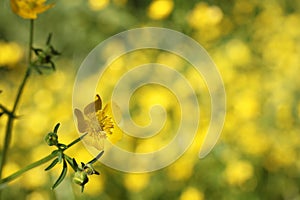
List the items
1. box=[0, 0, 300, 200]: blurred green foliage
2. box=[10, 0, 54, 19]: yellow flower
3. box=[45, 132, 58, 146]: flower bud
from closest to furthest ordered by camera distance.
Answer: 1. box=[45, 132, 58, 146]: flower bud
2. box=[10, 0, 54, 19]: yellow flower
3. box=[0, 0, 300, 200]: blurred green foliage

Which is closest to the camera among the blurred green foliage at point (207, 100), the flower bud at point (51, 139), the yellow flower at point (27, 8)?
the flower bud at point (51, 139)

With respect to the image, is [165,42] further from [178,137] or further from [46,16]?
[46,16]

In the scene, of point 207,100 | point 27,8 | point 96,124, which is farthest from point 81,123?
point 207,100

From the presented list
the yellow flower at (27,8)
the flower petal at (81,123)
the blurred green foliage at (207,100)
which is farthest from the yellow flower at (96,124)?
the blurred green foliage at (207,100)

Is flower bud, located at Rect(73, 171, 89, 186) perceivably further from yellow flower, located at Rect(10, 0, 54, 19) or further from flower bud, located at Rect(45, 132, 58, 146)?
yellow flower, located at Rect(10, 0, 54, 19)

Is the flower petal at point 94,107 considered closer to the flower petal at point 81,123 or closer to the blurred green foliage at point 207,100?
the flower petal at point 81,123

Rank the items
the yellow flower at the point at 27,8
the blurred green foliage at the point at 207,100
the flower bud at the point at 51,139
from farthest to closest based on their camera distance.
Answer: the blurred green foliage at the point at 207,100
the yellow flower at the point at 27,8
the flower bud at the point at 51,139

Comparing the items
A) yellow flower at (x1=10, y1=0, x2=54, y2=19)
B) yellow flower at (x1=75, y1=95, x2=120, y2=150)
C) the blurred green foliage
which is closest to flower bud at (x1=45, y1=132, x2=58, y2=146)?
yellow flower at (x1=75, y1=95, x2=120, y2=150)

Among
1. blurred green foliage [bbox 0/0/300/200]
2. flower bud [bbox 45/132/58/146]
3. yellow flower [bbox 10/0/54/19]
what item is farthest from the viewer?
blurred green foliage [bbox 0/0/300/200]
